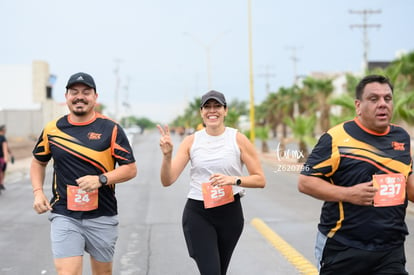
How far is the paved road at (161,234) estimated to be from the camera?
6.50 metres

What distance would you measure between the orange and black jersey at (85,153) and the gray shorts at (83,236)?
0.05 m

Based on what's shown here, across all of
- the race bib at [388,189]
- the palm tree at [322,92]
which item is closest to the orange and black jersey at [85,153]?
the race bib at [388,189]

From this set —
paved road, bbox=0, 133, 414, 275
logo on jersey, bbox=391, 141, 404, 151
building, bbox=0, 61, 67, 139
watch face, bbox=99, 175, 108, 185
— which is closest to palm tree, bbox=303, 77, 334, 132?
paved road, bbox=0, 133, 414, 275

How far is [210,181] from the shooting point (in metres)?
4.32

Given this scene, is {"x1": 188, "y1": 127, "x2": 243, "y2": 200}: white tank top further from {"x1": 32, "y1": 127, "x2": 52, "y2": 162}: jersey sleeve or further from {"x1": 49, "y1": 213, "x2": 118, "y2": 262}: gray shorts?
{"x1": 32, "y1": 127, "x2": 52, "y2": 162}: jersey sleeve

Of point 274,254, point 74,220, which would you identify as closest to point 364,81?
point 74,220

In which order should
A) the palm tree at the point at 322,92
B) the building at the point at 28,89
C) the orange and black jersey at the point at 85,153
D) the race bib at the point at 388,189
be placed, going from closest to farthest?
1. the race bib at the point at 388,189
2. the orange and black jersey at the point at 85,153
3. the palm tree at the point at 322,92
4. the building at the point at 28,89

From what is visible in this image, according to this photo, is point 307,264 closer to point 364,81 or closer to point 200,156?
point 200,156

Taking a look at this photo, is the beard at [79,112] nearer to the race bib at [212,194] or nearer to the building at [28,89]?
the race bib at [212,194]

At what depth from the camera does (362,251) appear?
3.38 m

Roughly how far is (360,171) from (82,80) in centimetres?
214

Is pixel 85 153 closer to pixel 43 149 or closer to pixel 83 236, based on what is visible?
pixel 43 149

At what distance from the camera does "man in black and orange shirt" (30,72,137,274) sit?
412 cm

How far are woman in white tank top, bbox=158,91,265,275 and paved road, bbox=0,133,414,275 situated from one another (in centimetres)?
189
